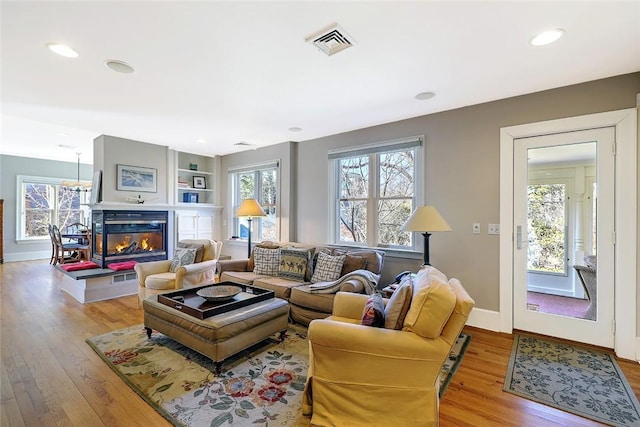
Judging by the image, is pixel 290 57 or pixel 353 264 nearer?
pixel 290 57

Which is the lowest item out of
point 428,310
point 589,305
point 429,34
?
point 589,305

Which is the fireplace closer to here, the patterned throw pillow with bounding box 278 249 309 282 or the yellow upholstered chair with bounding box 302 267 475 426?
the patterned throw pillow with bounding box 278 249 309 282

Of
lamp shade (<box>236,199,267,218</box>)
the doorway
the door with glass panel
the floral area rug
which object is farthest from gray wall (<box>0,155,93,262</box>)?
the doorway

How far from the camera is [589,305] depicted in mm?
2859

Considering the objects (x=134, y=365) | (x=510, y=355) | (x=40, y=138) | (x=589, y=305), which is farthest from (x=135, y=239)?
(x=589, y=305)

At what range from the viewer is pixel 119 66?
8.30 feet

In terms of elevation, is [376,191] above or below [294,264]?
above

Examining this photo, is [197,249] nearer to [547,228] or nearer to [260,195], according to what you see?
[260,195]

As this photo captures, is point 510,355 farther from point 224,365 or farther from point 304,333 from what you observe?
point 224,365

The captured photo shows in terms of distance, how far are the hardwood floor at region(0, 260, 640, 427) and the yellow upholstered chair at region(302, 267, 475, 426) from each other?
0.42 metres

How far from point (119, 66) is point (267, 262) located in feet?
8.82

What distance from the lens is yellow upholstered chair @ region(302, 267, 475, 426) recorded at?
1.55 metres

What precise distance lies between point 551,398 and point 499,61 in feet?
8.60

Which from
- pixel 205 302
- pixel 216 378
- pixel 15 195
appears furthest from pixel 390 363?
pixel 15 195
